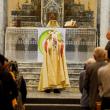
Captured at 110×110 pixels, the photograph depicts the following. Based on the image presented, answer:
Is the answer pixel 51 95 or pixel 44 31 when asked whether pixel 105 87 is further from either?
pixel 44 31

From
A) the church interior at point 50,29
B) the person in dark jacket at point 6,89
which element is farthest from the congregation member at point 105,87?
the church interior at point 50,29

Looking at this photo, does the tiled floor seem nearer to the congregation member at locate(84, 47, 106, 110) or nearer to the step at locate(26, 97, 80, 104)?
the step at locate(26, 97, 80, 104)

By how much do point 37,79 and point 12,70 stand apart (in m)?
7.37

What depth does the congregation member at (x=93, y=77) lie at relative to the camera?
8.80m

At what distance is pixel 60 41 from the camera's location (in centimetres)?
1584

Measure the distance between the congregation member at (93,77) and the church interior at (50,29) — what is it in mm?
5294

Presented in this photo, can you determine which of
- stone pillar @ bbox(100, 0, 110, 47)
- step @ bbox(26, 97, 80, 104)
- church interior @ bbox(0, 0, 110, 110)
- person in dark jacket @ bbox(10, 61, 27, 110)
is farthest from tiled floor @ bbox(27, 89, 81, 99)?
person in dark jacket @ bbox(10, 61, 27, 110)

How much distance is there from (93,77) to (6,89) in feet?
5.54

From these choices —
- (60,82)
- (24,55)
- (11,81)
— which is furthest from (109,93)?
(24,55)

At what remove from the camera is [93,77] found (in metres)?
8.97

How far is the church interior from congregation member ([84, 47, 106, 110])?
17.4 feet

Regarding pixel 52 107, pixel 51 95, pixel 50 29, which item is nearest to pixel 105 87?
pixel 52 107

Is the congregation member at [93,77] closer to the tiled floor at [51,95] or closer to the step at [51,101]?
the step at [51,101]

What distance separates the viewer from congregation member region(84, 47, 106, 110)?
8.80 meters
